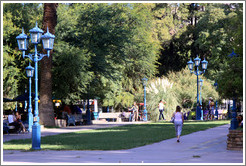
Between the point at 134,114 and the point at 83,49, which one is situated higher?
the point at 83,49

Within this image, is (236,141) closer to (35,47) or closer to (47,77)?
(35,47)

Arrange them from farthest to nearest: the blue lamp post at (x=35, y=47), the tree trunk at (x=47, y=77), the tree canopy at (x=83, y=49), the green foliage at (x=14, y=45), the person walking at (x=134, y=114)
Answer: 1. the person walking at (x=134, y=114)
2. the tree canopy at (x=83, y=49)
3. the green foliage at (x=14, y=45)
4. the tree trunk at (x=47, y=77)
5. the blue lamp post at (x=35, y=47)

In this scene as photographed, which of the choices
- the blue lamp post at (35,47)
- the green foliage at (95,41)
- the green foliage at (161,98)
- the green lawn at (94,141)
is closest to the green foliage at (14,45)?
the green foliage at (95,41)

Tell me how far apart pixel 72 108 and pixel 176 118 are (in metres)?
21.7

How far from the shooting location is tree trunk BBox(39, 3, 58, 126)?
33.2 meters

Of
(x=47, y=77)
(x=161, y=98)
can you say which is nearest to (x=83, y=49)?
(x=47, y=77)

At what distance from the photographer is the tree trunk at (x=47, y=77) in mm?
33219

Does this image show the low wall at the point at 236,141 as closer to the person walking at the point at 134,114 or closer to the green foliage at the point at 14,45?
the green foliage at the point at 14,45

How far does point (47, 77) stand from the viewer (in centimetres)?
3344

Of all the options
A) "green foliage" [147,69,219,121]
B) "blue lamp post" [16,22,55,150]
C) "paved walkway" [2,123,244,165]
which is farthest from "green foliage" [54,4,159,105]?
"paved walkway" [2,123,244,165]

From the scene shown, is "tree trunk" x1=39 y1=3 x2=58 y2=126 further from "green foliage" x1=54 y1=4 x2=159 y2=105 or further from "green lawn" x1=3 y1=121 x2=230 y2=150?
"green lawn" x1=3 y1=121 x2=230 y2=150

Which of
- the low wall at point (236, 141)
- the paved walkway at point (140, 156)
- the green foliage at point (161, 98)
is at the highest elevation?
the green foliage at point (161, 98)

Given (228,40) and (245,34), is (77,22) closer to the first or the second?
(228,40)

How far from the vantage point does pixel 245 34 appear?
603 inches
